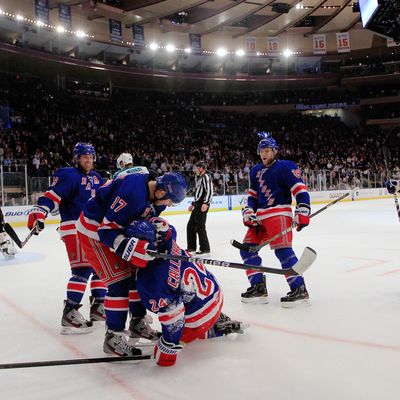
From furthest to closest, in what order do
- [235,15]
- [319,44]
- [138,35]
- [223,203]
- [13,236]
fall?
[319,44] < [235,15] < [138,35] < [223,203] < [13,236]

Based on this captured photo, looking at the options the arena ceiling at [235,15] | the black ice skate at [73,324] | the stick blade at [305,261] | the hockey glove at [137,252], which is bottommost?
the black ice skate at [73,324]

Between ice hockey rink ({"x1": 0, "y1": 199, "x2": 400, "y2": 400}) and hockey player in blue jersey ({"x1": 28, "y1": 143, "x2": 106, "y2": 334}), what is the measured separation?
0.45 feet

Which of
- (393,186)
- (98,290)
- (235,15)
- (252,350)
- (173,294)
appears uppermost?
(235,15)

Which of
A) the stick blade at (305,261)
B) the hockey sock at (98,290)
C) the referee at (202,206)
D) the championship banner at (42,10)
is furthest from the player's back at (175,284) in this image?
the championship banner at (42,10)

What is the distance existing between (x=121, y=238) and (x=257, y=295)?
1.77m

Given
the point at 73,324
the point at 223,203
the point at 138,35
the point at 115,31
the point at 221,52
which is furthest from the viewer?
the point at 221,52

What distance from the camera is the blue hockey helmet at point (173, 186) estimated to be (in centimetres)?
247

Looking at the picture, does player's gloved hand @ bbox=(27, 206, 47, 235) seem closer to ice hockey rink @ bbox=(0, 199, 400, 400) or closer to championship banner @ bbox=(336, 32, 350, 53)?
ice hockey rink @ bbox=(0, 199, 400, 400)

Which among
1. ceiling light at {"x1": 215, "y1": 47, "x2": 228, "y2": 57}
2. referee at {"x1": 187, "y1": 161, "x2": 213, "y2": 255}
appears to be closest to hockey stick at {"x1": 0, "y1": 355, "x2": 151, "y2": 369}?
referee at {"x1": 187, "y1": 161, "x2": 213, "y2": 255}

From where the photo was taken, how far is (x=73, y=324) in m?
3.21

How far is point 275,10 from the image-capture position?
2409 cm

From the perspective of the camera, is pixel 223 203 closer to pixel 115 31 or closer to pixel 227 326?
pixel 115 31

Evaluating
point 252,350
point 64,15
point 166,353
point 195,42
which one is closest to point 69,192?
point 166,353

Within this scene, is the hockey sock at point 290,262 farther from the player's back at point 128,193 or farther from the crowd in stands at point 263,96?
the crowd in stands at point 263,96
